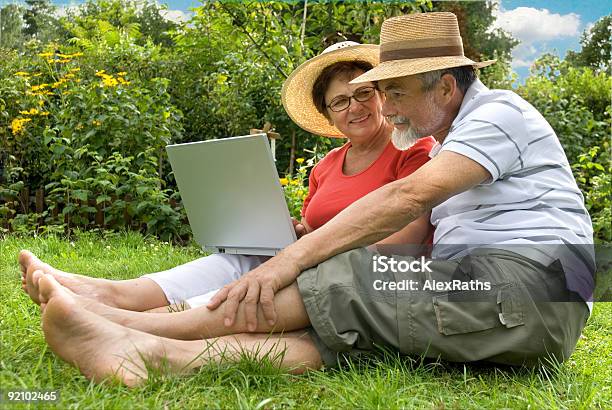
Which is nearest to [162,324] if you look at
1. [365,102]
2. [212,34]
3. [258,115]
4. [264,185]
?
[264,185]

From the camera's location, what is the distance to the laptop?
2143 mm

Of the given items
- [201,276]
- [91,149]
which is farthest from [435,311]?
[91,149]

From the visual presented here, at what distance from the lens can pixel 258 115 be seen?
5633 mm

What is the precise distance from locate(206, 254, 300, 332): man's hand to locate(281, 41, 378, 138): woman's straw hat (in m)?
1.03

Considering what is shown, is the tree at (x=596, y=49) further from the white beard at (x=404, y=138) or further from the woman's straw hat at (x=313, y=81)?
the white beard at (x=404, y=138)

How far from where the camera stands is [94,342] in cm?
172

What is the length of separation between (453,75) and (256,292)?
0.94 metres

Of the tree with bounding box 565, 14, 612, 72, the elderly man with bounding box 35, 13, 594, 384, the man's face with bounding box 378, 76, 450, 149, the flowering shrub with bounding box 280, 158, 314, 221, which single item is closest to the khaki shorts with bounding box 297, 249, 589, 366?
the elderly man with bounding box 35, 13, 594, 384

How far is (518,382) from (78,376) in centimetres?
116

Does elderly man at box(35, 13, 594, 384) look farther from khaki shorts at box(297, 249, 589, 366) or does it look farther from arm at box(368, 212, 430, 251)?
arm at box(368, 212, 430, 251)

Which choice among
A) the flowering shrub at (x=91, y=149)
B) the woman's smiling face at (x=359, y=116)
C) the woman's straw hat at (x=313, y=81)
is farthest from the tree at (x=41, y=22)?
the woman's smiling face at (x=359, y=116)

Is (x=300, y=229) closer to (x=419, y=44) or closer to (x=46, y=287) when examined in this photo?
(x=419, y=44)

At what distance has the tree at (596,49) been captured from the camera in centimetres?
606

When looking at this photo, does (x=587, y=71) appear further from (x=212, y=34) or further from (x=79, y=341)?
(x=79, y=341)
